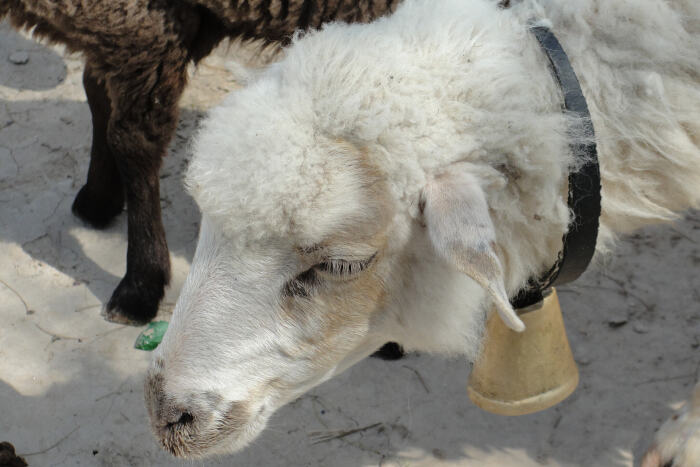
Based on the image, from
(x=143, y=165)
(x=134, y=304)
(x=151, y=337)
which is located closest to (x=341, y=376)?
(x=151, y=337)

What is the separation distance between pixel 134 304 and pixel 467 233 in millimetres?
2126

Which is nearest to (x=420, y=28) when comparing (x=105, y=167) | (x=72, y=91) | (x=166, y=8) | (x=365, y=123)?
(x=365, y=123)

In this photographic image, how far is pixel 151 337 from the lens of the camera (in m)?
3.13

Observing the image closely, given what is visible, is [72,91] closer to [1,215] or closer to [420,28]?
[1,215]

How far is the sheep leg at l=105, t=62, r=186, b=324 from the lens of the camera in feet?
9.20

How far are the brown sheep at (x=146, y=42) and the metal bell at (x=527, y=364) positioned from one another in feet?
4.52

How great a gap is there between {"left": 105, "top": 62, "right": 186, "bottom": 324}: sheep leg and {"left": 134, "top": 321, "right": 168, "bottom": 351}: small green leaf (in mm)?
85

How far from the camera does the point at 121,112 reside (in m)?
2.85

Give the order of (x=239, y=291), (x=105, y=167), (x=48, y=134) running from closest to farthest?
(x=239, y=291), (x=105, y=167), (x=48, y=134)

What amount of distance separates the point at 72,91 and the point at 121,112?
70.1 inches

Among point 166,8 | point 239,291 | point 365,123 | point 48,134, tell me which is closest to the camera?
point 365,123

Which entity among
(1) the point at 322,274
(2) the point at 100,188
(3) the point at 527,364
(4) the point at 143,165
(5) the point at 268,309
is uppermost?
(1) the point at 322,274

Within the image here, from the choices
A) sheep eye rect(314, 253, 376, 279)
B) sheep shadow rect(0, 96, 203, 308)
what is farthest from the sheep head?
sheep shadow rect(0, 96, 203, 308)

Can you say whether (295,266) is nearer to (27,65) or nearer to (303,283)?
(303,283)
